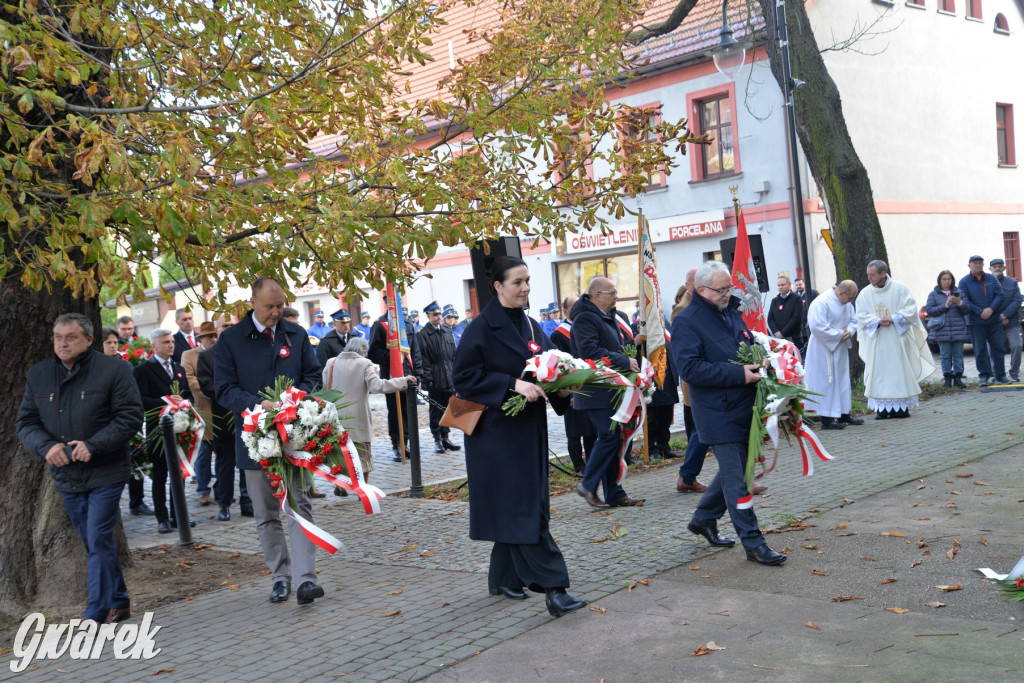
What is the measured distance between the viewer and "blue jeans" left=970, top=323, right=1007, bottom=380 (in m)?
16.8

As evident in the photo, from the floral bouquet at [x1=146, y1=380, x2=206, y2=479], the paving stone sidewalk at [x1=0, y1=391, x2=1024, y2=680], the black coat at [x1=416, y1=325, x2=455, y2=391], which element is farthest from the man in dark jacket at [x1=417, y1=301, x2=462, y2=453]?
the floral bouquet at [x1=146, y1=380, x2=206, y2=479]

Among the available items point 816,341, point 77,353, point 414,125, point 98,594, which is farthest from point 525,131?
point 816,341

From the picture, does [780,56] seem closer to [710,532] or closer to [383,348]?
[383,348]

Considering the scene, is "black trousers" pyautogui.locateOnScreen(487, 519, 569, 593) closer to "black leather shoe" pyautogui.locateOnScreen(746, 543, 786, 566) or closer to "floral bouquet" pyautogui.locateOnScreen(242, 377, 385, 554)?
"floral bouquet" pyautogui.locateOnScreen(242, 377, 385, 554)

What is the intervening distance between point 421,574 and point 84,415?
254 centimetres

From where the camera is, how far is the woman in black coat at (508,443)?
20.1 ft

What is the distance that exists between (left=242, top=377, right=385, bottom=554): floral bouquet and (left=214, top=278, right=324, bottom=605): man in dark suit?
186 mm

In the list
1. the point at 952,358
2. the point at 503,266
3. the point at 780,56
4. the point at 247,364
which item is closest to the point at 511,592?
the point at 503,266

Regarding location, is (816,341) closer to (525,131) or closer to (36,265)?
(525,131)

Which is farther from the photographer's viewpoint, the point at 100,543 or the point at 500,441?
the point at 100,543

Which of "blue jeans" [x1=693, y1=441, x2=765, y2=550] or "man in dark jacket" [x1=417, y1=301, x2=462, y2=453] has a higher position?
"man in dark jacket" [x1=417, y1=301, x2=462, y2=453]

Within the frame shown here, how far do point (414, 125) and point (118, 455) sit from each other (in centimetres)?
373

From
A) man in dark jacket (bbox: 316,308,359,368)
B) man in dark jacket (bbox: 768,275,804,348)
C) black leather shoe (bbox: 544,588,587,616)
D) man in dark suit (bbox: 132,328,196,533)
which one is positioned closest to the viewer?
black leather shoe (bbox: 544,588,587,616)

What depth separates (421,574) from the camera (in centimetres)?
741
